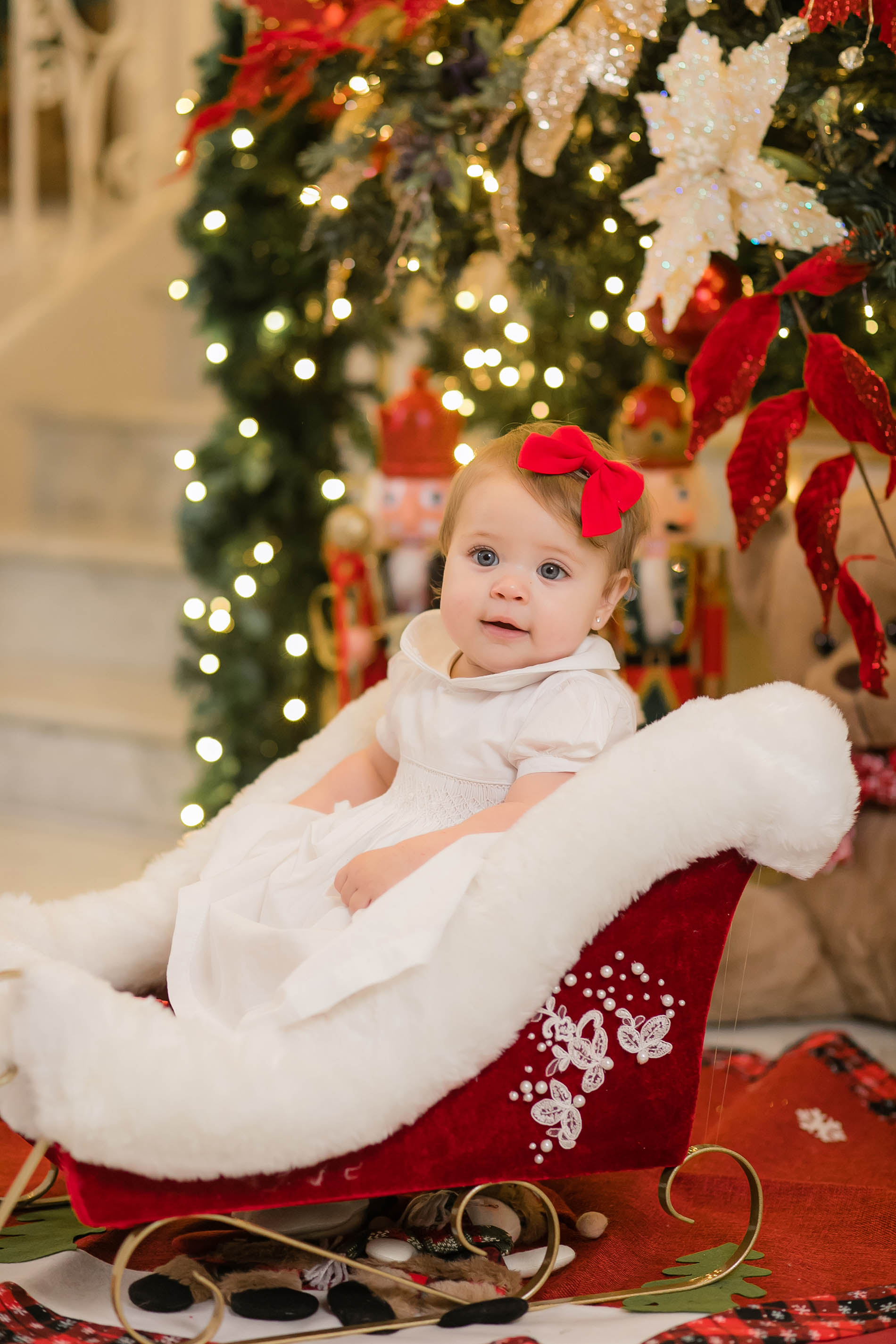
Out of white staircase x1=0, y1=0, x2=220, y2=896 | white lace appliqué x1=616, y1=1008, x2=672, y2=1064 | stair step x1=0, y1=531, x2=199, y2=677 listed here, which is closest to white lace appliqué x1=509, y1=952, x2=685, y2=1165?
white lace appliqué x1=616, y1=1008, x2=672, y2=1064

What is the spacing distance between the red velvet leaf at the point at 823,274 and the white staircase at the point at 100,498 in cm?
155

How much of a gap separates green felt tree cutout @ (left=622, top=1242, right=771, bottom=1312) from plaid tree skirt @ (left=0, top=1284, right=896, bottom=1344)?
21mm

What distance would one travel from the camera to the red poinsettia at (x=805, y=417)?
131 centimetres

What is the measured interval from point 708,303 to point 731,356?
218mm

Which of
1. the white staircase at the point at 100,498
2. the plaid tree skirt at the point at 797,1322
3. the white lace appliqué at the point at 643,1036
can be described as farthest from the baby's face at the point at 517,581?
the white staircase at the point at 100,498

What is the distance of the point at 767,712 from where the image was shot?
108 cm

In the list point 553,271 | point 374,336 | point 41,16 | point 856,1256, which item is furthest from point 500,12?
point 41,16

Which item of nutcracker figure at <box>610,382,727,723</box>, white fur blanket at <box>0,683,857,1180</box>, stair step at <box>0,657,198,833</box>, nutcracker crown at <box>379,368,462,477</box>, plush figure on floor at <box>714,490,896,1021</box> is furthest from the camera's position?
stair step at <box>0,657,198,833</box>

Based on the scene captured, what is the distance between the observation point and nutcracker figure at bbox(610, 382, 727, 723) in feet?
6.29

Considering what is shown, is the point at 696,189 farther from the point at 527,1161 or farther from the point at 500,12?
the point at 527,1161

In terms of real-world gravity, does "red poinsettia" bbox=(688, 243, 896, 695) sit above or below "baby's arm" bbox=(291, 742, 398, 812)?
above

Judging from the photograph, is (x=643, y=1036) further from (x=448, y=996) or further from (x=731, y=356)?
(x=731, y=356)

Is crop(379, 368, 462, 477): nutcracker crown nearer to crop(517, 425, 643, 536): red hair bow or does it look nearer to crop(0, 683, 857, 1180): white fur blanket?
crop(517, 425, 643, 536): red hair bow

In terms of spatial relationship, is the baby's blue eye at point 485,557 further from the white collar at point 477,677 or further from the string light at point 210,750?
the string light at point 210,750
